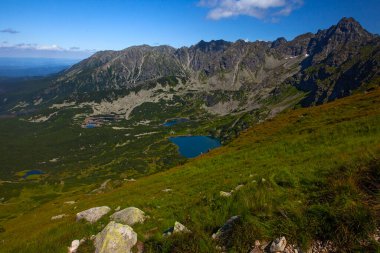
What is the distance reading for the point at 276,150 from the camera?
112ft

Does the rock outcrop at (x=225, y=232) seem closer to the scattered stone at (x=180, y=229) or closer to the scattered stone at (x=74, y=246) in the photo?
the scattered stone at (x=180, y=229)

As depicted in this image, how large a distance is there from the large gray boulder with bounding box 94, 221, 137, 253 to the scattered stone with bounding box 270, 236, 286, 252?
6.10 meters

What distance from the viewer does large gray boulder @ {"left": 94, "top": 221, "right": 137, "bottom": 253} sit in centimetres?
1262

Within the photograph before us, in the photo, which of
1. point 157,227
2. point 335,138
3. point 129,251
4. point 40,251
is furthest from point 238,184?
point 335,138

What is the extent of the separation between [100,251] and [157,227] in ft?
10.0

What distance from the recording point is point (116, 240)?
42.2 ft

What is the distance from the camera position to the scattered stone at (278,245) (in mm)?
9242

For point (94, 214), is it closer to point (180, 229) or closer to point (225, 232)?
point (180, 229)

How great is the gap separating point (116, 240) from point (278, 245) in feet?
22.6


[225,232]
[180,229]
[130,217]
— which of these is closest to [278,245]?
[225,232]

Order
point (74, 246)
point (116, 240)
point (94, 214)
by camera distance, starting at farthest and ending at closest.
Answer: point (94, 214), point (74, 246), point (116, 240)

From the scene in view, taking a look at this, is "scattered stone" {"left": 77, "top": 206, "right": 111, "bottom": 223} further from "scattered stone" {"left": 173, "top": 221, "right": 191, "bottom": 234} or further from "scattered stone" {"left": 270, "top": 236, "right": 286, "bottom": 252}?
"scattered stone" {"left": 270, "top": 236, "right": 286, "bottom": 252}

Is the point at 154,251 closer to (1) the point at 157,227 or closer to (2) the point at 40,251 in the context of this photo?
(1) the point at 157,227

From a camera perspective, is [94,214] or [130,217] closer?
[130,217]
